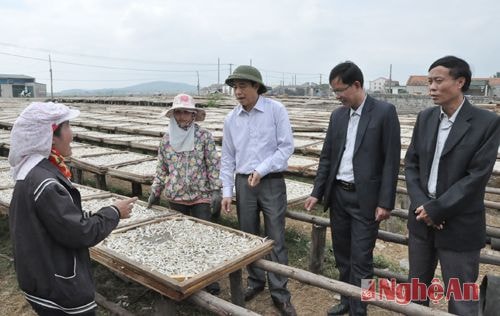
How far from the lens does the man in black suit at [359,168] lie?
2551 millimetres

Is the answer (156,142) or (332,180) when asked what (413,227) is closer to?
(332,180)

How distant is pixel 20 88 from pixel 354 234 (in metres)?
53.4

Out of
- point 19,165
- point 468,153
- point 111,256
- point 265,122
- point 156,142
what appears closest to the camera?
point 19,165

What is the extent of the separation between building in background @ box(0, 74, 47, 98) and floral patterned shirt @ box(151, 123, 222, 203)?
4425 cm

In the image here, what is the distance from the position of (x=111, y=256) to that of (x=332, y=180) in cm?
159

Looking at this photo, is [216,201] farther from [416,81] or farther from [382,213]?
[416,81]

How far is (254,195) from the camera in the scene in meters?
3.12

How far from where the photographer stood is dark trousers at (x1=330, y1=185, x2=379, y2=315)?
2.65 meters

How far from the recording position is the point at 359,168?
8.59 ft

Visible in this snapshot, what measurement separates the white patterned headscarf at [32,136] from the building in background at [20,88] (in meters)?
45.4

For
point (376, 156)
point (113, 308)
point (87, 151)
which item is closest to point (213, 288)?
point (113, 308)

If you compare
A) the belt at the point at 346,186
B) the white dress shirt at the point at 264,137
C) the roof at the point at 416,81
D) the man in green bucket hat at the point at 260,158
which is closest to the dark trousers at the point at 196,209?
the man in green bucket hat at the point at 260,158

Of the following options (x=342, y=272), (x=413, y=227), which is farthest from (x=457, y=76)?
(x=342, y=272)

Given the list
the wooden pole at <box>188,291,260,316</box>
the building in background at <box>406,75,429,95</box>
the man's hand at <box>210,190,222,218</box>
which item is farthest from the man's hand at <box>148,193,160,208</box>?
the building in background at <box>406,75,429,95</box>
